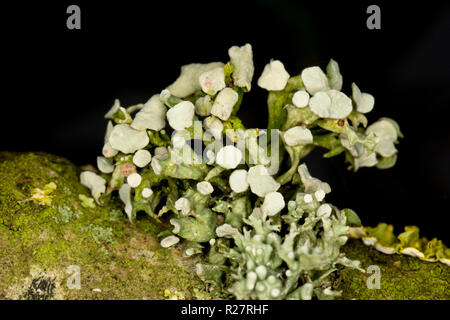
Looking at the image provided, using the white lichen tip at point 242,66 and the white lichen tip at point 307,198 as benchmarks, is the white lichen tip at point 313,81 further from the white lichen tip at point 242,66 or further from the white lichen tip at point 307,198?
the white lichen tip at point 307,198

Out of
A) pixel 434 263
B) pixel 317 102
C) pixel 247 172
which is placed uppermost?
pixel 317 102

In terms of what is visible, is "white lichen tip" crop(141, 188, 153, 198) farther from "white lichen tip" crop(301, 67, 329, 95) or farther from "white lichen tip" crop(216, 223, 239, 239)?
"white lichen tip" crop(301, 67, 329, 95)

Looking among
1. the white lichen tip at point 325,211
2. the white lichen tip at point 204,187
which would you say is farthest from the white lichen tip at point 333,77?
the white lichen tip at point 204,187

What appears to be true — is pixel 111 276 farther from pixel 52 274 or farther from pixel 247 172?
pixel 247 172

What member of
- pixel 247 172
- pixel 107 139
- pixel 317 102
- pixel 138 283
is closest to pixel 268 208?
pixel 247 172

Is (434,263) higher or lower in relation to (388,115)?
lower

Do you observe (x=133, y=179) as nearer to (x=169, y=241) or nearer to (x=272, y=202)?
(x=169, y=241)

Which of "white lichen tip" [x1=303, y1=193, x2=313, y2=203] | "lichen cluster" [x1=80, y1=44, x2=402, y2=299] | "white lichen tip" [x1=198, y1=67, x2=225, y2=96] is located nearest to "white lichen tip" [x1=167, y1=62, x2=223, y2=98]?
"lichen cluster" [x1=80, y1=44, x2=402, y2=299]
